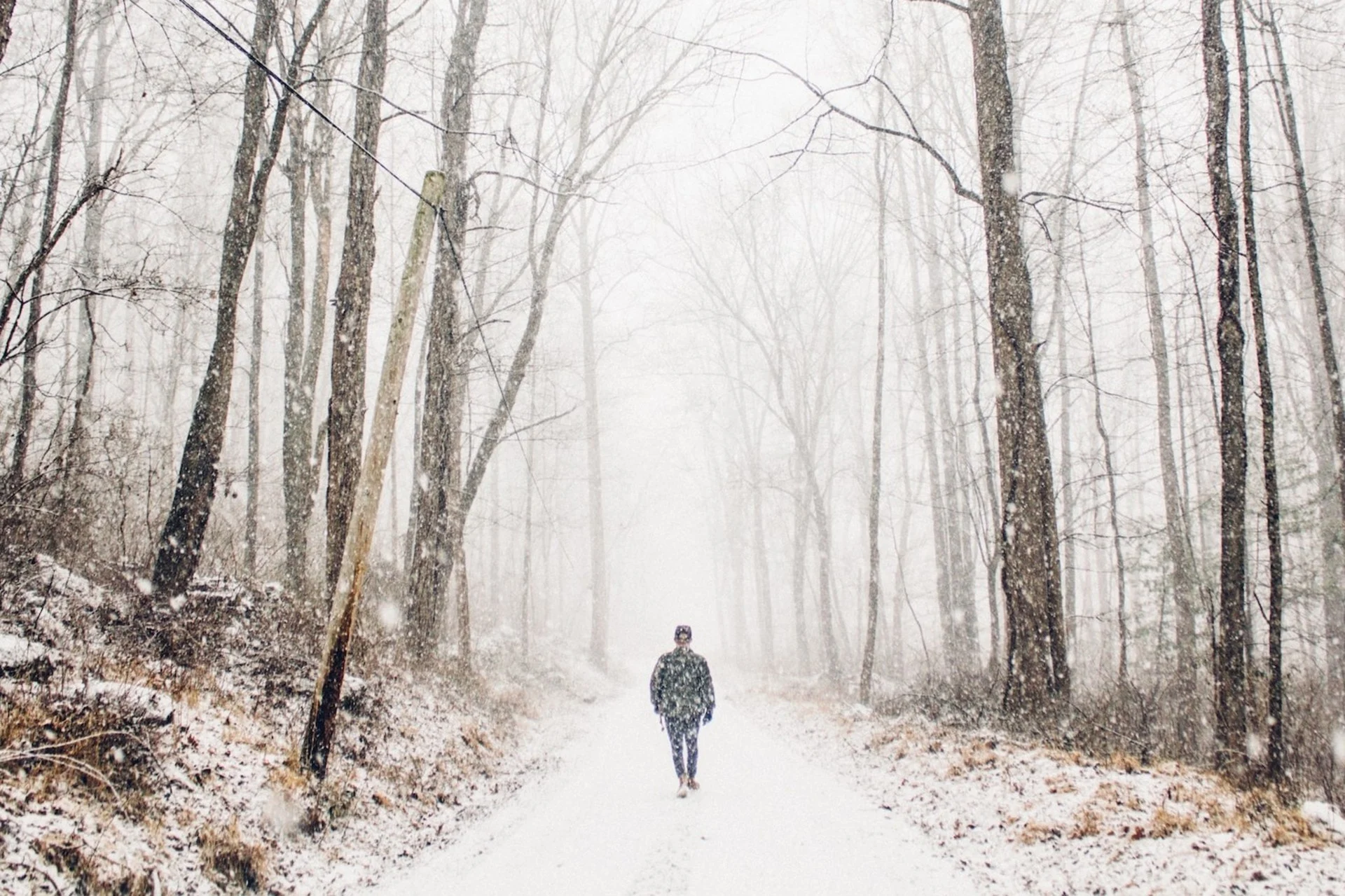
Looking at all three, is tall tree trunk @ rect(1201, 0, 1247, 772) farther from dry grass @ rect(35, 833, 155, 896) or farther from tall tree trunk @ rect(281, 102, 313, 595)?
tall tree trunk @ rect(281, 102, 313, 595)

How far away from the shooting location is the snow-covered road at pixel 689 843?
15.4 feet

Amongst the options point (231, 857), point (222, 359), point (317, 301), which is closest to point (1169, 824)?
point (231, 857)

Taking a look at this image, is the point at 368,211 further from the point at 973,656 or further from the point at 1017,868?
the point at 973,656

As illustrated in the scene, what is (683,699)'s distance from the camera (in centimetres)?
792

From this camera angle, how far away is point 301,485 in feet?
35.7

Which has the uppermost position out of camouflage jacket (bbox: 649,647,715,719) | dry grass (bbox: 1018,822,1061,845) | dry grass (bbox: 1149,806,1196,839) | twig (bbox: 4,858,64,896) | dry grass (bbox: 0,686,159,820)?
dry grass (bbox: 0,686,159,820)

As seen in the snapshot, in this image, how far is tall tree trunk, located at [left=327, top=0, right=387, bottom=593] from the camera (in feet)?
26.9

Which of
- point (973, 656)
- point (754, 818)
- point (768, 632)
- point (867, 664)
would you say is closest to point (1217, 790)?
point (754, 818)

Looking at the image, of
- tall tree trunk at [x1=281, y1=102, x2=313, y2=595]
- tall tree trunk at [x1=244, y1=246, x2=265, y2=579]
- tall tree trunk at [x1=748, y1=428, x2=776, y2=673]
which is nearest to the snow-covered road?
tall tree trunk at [x1=281, y1=102, x2=313, y2=595]

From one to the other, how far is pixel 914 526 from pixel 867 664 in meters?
40.8

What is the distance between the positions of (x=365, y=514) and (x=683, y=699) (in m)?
4.01

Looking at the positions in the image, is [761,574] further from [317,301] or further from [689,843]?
[689,843]

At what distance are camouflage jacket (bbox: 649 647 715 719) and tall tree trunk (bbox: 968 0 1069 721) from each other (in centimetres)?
334

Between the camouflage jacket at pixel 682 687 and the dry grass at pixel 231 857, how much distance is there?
4.32 m
